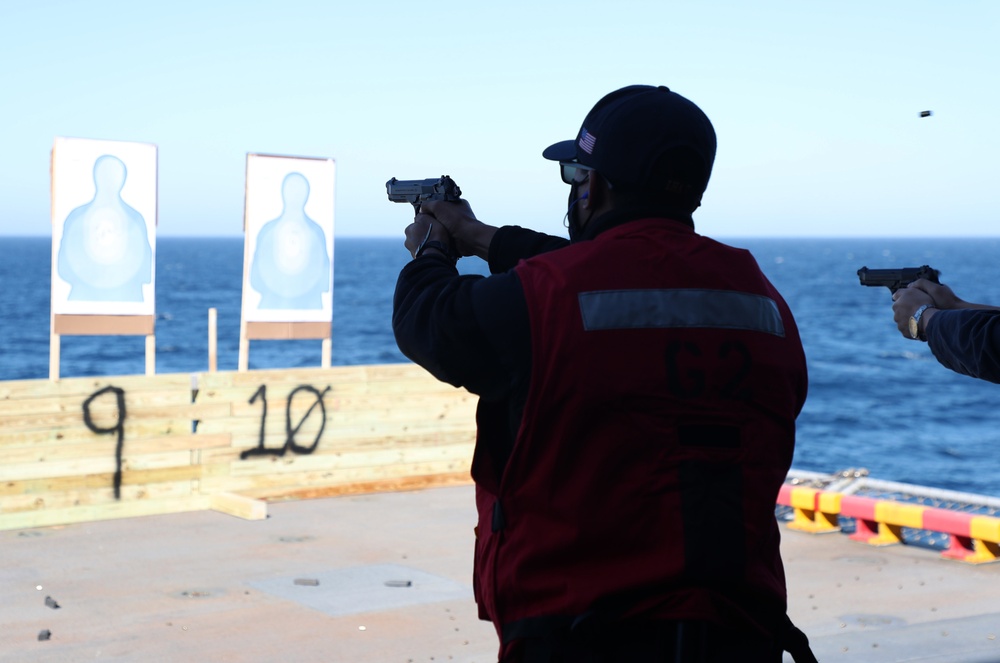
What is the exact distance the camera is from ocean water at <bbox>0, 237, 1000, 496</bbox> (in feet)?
103

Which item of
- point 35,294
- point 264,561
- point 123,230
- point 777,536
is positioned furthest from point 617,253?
point 35,294

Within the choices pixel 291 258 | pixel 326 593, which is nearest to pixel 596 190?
pixel 326 593

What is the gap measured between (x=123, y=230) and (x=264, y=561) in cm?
402

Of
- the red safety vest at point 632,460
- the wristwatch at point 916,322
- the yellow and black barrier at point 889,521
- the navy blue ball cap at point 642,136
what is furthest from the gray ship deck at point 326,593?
the navy blue ball cap at point 642,136

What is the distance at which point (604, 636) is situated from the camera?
2137mm

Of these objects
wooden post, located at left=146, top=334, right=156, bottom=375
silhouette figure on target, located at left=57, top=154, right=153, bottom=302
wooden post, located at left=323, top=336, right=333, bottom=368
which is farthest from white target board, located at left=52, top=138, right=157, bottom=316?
wooden post, located at left=323, top=336, right=333, bottom=368

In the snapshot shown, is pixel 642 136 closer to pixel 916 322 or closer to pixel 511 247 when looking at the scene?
pixel 511 247

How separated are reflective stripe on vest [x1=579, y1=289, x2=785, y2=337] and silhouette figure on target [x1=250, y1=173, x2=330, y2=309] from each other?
9.72 meters

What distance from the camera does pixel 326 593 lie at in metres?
7.63

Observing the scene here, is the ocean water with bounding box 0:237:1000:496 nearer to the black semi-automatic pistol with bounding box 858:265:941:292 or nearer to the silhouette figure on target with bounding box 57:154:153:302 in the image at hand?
the silhouette figure on target with bounding box 57:154:153:302

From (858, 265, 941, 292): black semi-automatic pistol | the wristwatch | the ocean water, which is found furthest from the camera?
the ocean water

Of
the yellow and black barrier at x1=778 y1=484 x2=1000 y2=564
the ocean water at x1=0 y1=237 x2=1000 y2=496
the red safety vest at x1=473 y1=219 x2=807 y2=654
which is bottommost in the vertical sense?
the ocean water at x1=0 y1=237 x2=1000 y2=496

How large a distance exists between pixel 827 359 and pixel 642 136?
53047 mm

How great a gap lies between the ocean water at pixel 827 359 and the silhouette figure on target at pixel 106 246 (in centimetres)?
2039
